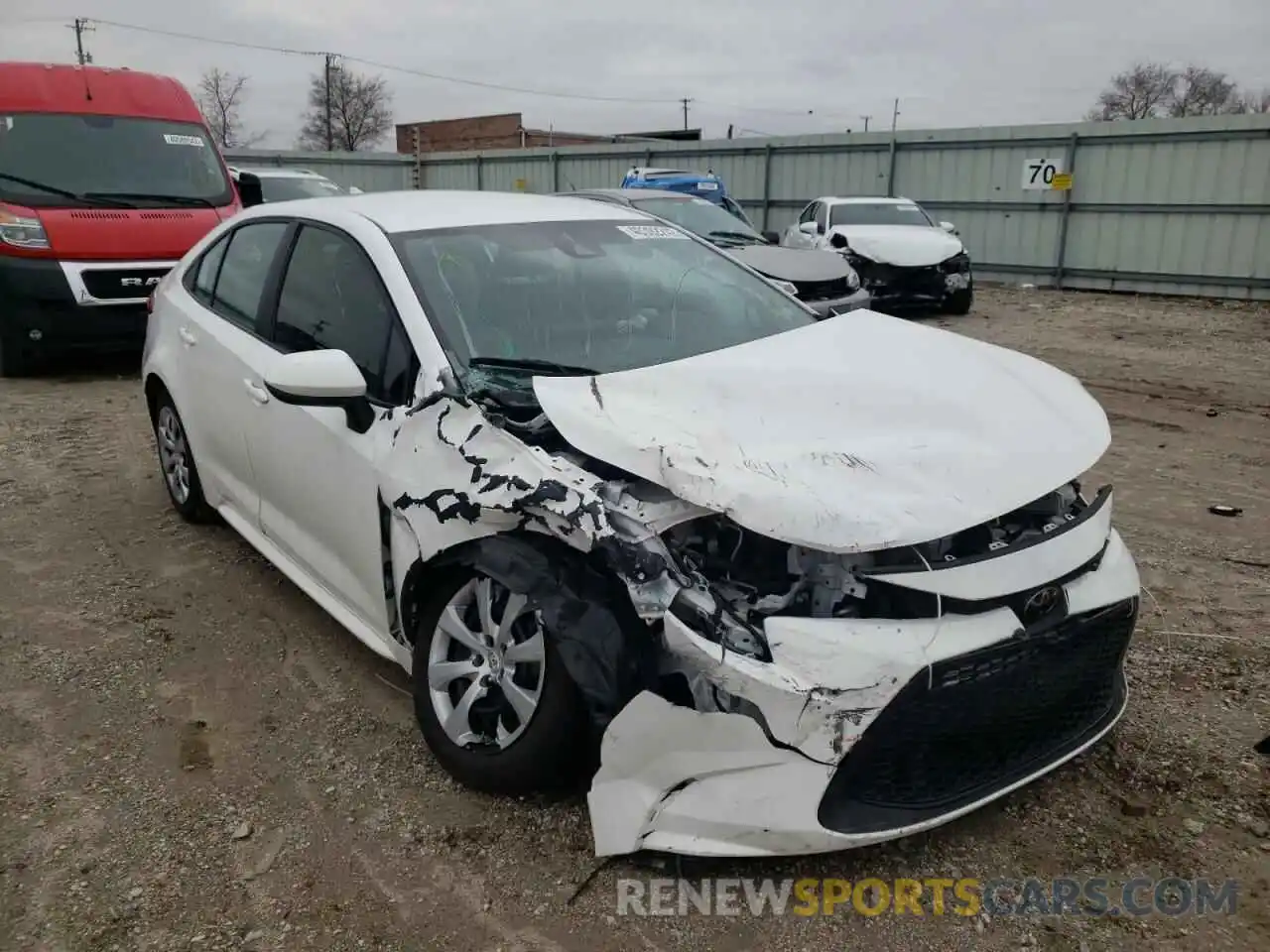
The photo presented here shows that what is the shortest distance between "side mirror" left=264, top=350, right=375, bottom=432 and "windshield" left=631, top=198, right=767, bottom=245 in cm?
774

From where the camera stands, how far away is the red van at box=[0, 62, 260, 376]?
8.03 m

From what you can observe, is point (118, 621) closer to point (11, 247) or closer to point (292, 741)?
point (292, 741)

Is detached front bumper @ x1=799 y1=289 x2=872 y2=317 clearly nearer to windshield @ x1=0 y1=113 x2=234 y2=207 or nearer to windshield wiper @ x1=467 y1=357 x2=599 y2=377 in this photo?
windshield @ x1=0 y1=113 x2=234 y2=207

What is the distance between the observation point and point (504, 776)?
2623mm

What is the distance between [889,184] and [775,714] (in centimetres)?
1781

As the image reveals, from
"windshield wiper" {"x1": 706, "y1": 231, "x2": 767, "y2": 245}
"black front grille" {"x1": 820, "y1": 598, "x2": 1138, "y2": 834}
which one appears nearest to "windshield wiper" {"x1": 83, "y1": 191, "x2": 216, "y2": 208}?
"windshield wiper" {"x1": 706, "y1": 231, "x2": 767, "y2": 245}

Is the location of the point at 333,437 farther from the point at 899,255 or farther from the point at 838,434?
the point at 899,255

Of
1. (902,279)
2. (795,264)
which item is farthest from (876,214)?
(795,264)

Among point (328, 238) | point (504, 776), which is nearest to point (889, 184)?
point (328, 238)

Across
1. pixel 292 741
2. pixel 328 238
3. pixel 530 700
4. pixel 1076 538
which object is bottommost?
pixel 292 741

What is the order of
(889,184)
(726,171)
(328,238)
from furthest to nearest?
(726,171), (889,184), (328,238)

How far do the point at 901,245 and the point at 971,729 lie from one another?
11.1m

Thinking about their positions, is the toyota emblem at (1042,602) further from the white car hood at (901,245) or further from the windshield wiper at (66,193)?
the white car hood at (901,245)

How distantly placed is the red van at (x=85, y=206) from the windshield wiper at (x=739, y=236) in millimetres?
4668
